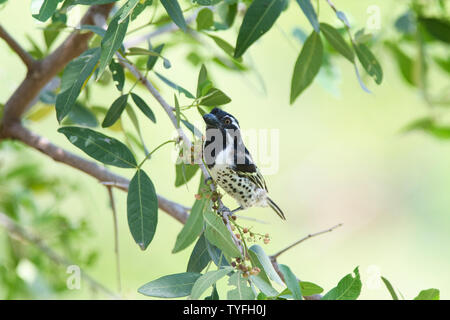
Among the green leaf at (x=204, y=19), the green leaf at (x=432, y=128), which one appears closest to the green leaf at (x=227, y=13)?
the green leaf at (x=204, y=19)

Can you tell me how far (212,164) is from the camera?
1.23 meters

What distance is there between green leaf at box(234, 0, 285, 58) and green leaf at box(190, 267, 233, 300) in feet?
1.24

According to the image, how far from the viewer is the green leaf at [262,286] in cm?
83

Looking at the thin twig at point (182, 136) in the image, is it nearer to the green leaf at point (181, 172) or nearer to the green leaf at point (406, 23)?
the green leaf at point (181, 172)

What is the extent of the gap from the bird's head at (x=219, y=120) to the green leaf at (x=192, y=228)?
242 mm

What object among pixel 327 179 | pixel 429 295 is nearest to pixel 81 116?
pixel 429 295

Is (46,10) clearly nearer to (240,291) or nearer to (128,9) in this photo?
(128,9)

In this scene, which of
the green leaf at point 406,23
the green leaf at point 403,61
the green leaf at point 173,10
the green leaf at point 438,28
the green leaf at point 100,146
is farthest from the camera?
the green leaf at point 403,61

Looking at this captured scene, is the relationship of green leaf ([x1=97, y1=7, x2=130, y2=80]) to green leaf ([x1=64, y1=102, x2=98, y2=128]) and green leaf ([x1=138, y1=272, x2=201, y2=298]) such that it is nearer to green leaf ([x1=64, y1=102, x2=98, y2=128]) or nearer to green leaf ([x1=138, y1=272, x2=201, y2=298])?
green leaf ([x1=138, y1=272, x2=201, y2=298])

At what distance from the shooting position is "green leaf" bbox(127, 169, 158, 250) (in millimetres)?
942

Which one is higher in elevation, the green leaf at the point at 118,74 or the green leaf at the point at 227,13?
the green leaf at the point at 227,13

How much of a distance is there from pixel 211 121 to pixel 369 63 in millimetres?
360

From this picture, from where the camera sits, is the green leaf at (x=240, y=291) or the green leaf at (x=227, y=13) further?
the green leaf at (x=227, y=13)
